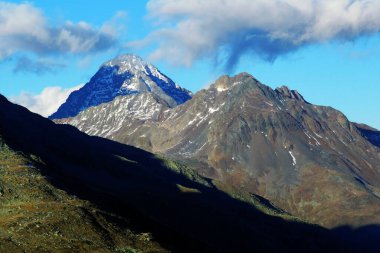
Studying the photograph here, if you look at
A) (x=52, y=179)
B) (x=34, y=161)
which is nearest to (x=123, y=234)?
(x=52, y=179)

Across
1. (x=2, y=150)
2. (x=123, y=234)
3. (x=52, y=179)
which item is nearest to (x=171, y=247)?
(x=123, y=234)

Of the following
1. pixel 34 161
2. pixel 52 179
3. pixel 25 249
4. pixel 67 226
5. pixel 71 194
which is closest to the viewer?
pixel 25 249

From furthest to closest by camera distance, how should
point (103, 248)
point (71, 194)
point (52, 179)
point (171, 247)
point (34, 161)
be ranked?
point (34, 161) → point (52, 179) → point (71, 194) → point (171, 247) → point (103, 248)

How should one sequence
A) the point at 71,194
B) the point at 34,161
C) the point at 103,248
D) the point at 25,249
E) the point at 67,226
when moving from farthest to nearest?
1. the point at 34,161
2. the point at 71,194
3. the point at 67,226
4. the point at 103,248
5. the point at 25,249

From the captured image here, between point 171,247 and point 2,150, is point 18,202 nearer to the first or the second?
point 171,247

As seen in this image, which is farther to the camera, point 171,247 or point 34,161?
point 34,161

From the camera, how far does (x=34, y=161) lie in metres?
172

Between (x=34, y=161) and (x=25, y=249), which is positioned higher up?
(x=34, y=161)

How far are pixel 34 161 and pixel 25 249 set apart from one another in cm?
7962

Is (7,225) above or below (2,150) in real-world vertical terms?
below

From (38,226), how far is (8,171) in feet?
148

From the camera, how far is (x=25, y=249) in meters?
95.1

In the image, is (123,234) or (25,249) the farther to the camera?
(123,234)

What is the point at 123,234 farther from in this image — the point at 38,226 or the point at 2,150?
the point at 2,150
